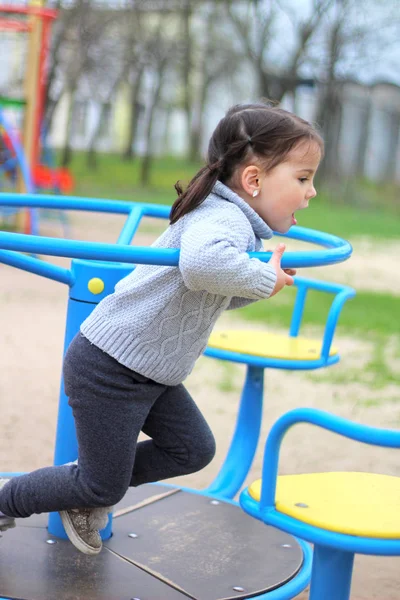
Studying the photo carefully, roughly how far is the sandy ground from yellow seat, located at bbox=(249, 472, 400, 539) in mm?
653

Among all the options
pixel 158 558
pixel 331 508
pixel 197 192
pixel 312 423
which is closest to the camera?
pixel 312 423

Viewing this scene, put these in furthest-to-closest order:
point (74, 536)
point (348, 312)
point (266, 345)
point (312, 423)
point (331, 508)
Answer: point (348, 312)
point (266, 345)
point (74, 536)
point (331, 508)
point (312, 423)

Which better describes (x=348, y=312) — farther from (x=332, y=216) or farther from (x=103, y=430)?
(x=332, y=216)

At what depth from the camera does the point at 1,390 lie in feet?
13.4

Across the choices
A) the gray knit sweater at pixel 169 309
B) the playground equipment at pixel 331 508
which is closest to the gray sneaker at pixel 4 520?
the gray knit sweater at pixel 169 309

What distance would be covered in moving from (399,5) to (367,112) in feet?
12.5

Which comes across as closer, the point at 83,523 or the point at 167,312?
the point at 167,312

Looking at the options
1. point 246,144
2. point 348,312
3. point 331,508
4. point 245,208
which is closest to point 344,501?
point 331,508

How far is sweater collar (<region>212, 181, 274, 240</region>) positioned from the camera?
186 centimetres

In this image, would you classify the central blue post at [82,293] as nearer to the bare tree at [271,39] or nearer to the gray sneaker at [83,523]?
the gray sneaker at [83,523]

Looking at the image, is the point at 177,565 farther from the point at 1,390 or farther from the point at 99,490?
the point at 1,390

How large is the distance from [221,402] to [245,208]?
2.35m

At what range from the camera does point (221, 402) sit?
4.13m

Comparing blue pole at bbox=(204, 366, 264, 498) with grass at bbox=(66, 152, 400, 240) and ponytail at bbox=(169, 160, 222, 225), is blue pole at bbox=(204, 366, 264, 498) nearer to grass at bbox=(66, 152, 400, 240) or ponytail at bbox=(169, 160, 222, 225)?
ponytail at bbox=(169, 160, 222, 225)
